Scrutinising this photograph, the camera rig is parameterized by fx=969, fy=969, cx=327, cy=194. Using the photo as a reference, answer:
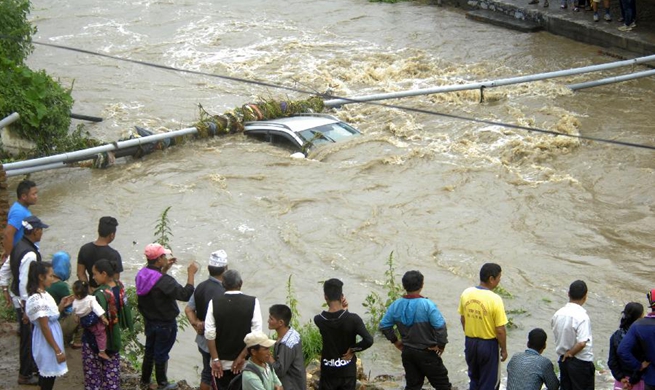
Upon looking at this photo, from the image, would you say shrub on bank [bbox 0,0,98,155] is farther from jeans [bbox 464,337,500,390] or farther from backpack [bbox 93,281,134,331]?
jeans [bbox 464,337,500,390]

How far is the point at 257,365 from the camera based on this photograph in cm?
617

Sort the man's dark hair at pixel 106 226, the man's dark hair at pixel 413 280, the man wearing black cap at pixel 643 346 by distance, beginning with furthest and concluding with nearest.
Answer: the man's dark hair at pixel 106 226, the man's dark hair at pixel 413 280, the man wearing black cap at pixel 643 346

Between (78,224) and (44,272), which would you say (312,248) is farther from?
(44,272)

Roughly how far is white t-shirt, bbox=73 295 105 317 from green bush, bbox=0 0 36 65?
1078 centimetres

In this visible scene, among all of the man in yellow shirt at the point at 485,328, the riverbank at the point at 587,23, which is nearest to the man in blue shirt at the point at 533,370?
the man in yellow shirt at the point at 485,328

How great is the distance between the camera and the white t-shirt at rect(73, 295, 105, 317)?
24.2 feet

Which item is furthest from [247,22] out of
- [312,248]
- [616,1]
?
[312,248]

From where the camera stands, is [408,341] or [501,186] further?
[501,186]

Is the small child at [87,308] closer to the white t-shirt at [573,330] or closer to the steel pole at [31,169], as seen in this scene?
the white t-shirt at [573,330]

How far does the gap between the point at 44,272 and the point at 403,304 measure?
108 inches

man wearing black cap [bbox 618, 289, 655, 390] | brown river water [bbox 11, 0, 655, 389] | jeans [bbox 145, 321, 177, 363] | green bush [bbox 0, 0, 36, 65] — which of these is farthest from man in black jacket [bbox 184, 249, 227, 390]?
green bush [bbox 0, 0, 36, 65]

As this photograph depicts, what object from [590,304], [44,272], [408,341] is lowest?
[590,304]

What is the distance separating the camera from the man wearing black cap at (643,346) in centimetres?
686

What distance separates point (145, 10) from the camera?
96.6 feet
